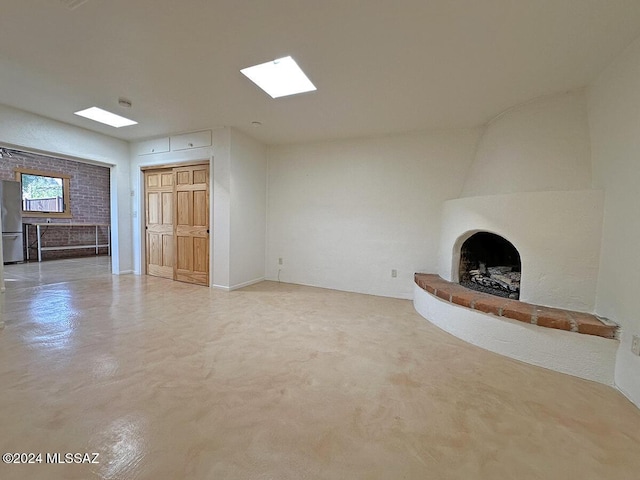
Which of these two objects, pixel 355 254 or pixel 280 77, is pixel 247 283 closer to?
pixel 355 254

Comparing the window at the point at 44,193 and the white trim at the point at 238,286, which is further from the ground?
the window at the point at 44,193

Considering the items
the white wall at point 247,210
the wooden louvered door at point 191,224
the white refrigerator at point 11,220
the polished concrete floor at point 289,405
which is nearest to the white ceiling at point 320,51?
the white wall at point 247,210

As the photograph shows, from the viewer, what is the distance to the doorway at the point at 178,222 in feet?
14.4

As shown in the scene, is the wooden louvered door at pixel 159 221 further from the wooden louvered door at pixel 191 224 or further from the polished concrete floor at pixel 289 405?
the polished concrete floor at pixel 289 405

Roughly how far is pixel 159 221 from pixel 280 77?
3.62 metres

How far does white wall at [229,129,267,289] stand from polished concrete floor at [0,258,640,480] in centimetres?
163

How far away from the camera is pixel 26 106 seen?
11.3 feet

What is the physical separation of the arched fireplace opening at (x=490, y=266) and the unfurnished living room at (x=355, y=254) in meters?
0.03

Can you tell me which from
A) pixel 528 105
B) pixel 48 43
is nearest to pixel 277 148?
pixel 48 43

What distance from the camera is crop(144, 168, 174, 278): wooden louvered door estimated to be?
15.8 ft

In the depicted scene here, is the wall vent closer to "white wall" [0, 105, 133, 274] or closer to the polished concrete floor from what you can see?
the polished concrete floor

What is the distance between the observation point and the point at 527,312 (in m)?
2.24

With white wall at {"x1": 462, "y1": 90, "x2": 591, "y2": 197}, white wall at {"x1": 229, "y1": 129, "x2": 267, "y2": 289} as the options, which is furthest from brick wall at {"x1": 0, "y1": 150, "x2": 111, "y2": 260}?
white wall at {"x1": 462, "y1": 90, "x2": 591, "y2": 197}

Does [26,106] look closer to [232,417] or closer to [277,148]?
[277,148]
